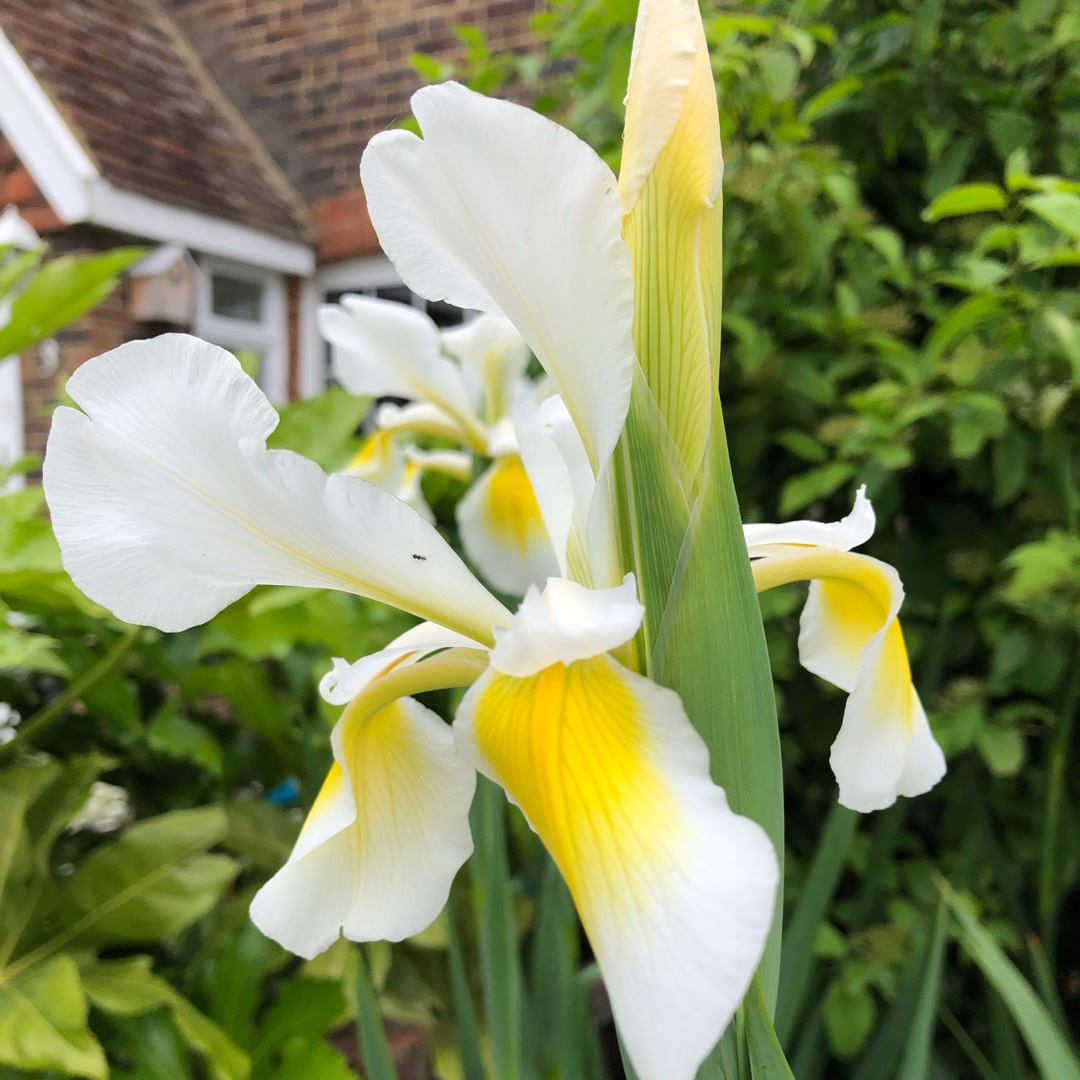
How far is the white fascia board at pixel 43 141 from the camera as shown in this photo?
9.58 ft

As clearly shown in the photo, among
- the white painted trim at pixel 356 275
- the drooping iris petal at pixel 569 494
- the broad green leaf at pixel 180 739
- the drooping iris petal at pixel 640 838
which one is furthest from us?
the white painted trim at pixel 356 275

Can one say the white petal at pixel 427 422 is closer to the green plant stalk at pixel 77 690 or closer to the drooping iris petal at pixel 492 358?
the drooping iris petal at pixel 492 358

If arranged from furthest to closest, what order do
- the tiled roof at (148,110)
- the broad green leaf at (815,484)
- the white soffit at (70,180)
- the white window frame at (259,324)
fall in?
1. the white window frame at (259,324)
2. the tiled roof at (148,110)
3. the white soffit at (70,180)
4. the broad green leaf at (815,484)

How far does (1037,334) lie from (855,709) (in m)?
0.65

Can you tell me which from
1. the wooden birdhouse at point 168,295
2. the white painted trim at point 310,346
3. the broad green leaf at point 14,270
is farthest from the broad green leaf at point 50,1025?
the white painted trim at point 310,346

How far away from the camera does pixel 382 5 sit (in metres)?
3.37

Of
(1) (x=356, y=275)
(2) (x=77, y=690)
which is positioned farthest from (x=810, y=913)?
(1) (x=356, y=275)

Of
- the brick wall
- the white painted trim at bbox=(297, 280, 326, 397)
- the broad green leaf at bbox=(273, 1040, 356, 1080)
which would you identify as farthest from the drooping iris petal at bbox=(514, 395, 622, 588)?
the white painted trim at bbox=(297, 280, 326, 397)

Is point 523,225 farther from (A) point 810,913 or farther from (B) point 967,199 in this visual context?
(B) point 967,199

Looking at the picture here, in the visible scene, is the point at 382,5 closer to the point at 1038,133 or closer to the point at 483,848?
the point at 1038,133

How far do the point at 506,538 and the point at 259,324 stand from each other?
3136mm

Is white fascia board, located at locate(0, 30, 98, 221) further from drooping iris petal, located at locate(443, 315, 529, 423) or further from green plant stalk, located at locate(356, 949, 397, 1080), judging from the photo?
green plant stalk, located at locate(356, 949, 397, 1080)

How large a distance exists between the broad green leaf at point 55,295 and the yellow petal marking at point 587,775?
74 centimetres

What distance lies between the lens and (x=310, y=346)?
3822 millimetres
